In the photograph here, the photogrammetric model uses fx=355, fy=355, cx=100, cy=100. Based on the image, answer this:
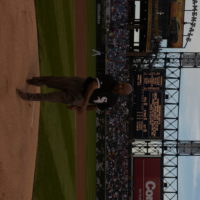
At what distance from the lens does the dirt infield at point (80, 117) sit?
18.4 metres

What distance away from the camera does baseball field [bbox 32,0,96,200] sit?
1176 cm

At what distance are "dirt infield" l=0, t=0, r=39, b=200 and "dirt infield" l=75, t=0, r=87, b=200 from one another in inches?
326

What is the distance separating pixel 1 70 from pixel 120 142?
64.9 feet

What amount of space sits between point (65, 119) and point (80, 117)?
468cm

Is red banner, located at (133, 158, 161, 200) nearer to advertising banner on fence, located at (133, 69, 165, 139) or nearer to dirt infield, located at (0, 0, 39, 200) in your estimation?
advertising banner on fence, located at (133, 69, 165, 139)

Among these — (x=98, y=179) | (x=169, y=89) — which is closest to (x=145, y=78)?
(x=169, y=89)

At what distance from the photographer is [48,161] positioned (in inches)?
465

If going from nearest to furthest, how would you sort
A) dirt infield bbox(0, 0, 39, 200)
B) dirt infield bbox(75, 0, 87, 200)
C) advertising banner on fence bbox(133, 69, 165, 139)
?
dirt infield bbox(0, 0, 39, 200) < dirt infield bbox(75, 0, 87, 200) < advertising banner on fence bbox(133, 69, 165, 139)

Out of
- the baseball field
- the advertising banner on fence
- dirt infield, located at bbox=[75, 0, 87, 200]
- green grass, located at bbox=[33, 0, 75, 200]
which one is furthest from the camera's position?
the advertising banner on fence

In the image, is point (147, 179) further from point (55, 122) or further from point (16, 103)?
point (16, 103)

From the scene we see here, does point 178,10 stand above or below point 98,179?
above

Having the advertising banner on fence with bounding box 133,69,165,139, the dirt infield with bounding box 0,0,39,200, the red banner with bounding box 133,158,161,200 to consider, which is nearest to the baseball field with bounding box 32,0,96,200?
the dirt infield with bounding box 0,0,39,200

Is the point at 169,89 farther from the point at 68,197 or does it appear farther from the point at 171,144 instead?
the point at 68,197

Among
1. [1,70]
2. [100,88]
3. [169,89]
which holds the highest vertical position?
[1,70]
